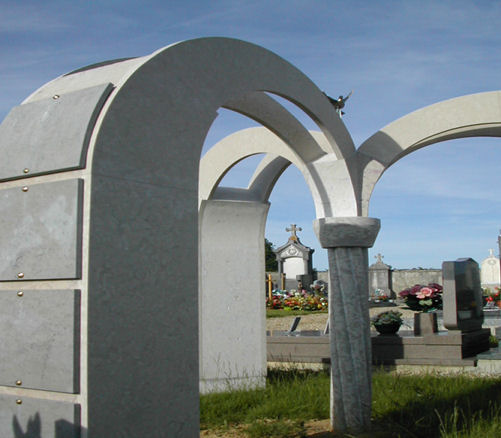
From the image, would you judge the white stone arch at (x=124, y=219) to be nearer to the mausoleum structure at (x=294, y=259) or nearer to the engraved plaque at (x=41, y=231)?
the engraved plaque at (x=41, y=231)

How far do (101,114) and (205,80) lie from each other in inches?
32.1

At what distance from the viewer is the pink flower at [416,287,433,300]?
1015 centimetres

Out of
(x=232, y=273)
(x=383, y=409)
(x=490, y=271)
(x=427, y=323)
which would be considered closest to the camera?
(x=383, y=409)

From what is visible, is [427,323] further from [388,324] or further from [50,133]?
[50,133]

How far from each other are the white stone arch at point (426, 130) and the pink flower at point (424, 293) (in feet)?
16.9

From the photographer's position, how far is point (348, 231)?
16.3 ft

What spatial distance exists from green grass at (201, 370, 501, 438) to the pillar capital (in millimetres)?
1529

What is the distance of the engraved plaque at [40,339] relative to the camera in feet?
8.59

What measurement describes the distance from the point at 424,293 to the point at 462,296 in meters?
1.15

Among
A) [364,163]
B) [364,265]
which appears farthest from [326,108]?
[364,265]

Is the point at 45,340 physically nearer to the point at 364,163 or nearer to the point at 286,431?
the point at 286,431

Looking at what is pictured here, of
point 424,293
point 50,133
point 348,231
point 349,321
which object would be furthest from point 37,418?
point 424,293

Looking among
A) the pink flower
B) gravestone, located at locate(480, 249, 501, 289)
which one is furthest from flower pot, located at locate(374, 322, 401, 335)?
gravestone, located at locate(480, 249, 501, 289)

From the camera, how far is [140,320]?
2889mm
